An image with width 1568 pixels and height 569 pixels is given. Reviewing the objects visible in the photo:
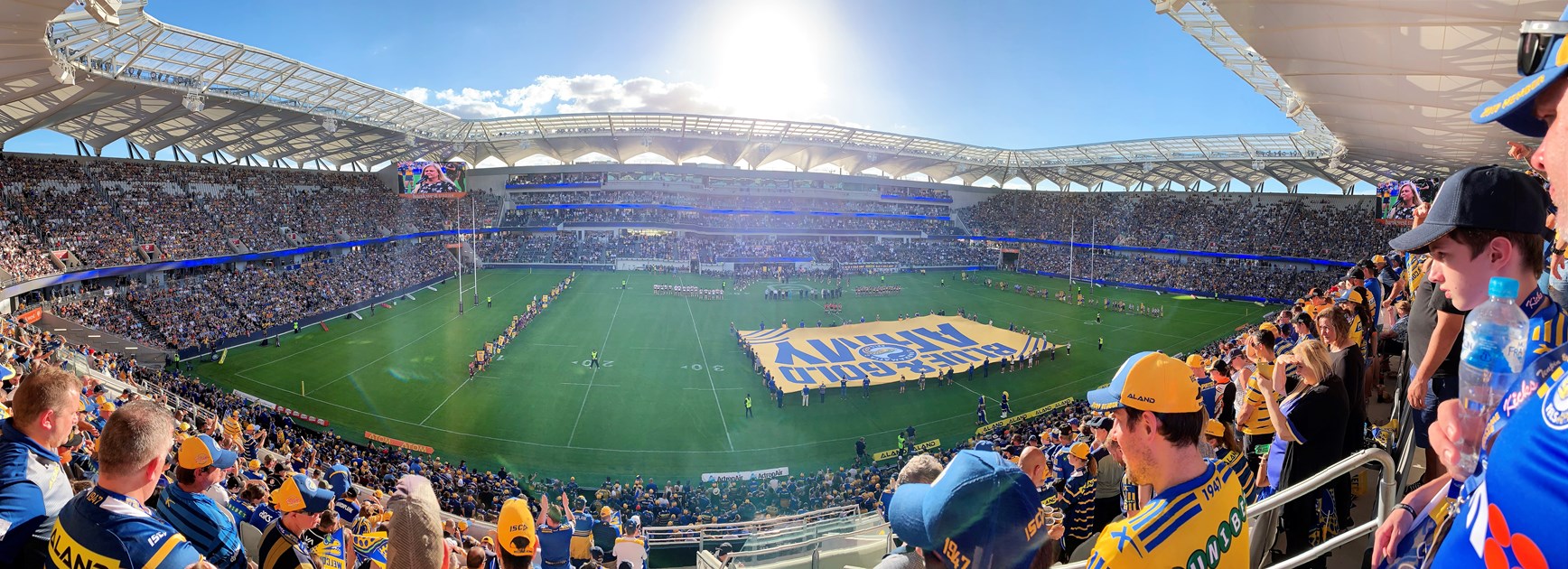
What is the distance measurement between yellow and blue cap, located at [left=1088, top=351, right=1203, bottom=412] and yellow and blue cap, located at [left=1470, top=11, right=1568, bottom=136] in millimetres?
990

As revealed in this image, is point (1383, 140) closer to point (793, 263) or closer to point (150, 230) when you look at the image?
point (793, 263)

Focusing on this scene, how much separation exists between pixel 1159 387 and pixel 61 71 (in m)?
30.0

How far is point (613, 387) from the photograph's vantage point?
22.0 metres

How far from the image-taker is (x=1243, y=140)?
46.6m

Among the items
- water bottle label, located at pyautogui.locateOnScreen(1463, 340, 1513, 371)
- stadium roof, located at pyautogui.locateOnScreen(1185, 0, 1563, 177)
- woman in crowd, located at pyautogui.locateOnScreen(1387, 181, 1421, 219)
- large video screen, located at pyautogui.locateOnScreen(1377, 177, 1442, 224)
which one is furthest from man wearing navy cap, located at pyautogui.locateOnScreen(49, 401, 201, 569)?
woman in crowd, located at pyautogui.locateOnScreen(1387, 181, 1421, 219)

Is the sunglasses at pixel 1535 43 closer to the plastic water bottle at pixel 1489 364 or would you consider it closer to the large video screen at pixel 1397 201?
the plastic water bottle at pixel 1489 364

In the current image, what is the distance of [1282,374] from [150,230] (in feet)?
142

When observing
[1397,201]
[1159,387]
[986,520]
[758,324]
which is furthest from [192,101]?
[1397,201]

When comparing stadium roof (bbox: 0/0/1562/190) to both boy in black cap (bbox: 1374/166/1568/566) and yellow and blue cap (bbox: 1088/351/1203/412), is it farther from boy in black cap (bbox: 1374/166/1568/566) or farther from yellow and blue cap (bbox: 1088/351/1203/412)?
yellow and blue cap (bbox: 1088/351/1203/412)

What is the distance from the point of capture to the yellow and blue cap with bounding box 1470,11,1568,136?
1.31 m

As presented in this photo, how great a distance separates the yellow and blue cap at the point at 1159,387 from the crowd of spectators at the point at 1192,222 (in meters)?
57.8

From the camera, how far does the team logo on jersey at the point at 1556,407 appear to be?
0.97 meters

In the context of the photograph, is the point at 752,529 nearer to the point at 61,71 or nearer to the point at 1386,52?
the point at 1386,52

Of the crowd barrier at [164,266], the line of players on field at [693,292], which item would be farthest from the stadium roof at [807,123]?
the line of players on field at [693,292]
